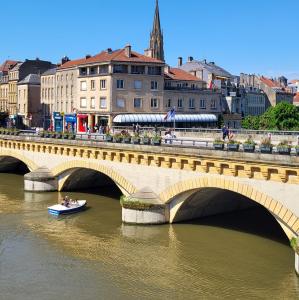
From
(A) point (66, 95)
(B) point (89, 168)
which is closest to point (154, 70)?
(A) point (66, 95)

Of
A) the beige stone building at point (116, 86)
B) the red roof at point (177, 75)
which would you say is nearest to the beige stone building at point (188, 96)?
the red roof at point (177, 75)

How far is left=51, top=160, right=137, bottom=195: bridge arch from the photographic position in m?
38.2

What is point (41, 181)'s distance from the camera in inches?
1880

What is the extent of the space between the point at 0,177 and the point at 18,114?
4920 cm

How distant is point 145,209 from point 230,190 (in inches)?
273

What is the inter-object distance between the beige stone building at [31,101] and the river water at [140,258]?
2556 inches

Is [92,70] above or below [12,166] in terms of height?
above

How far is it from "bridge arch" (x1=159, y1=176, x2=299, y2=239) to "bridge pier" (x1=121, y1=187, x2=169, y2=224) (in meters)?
0.46

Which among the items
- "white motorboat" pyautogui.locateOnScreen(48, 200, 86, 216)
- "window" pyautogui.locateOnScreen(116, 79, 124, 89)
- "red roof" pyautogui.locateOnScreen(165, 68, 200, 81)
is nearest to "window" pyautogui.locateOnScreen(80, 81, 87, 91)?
"window" pyautogui.locateOnScreen(116, 79, 124, 89)

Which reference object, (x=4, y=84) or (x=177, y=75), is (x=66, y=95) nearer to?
(x=177, y=75)

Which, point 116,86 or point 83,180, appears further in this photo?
point 116,86

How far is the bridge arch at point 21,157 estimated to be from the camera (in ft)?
170

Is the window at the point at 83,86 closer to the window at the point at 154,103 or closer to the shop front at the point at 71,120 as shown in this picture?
the shop front at the point at 71,120

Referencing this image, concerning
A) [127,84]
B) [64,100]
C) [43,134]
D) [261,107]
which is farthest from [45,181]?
[261,107]
